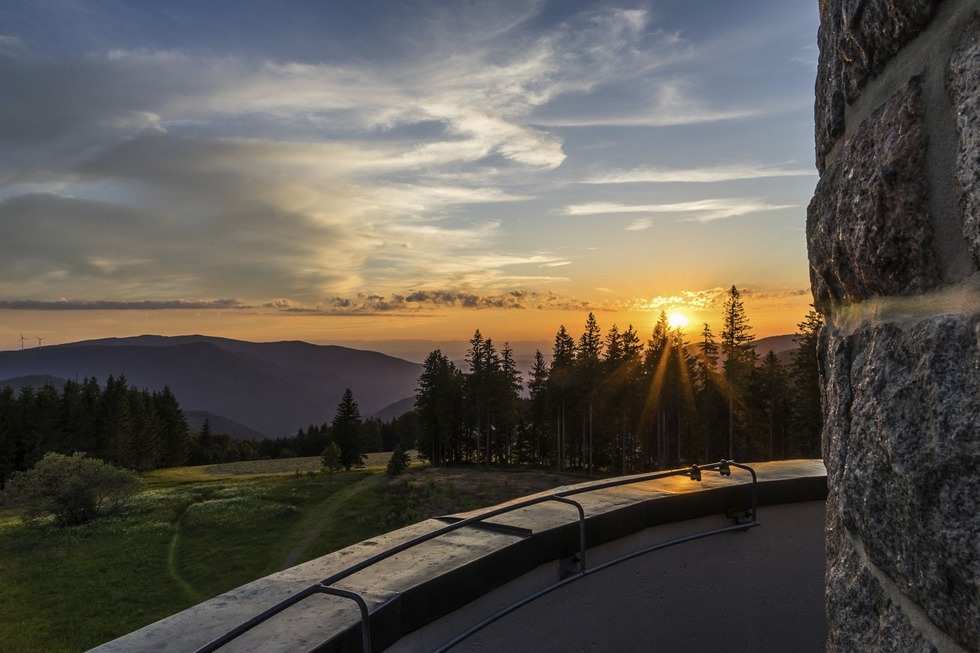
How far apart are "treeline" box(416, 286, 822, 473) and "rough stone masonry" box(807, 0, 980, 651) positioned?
38.7 m

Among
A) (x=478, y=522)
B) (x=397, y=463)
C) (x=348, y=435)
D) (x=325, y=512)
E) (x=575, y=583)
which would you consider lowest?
(x=325, y=512)

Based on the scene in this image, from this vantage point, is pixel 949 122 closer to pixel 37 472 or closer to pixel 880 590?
pixel 880 590

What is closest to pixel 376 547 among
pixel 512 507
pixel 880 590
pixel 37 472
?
pixel 512 507

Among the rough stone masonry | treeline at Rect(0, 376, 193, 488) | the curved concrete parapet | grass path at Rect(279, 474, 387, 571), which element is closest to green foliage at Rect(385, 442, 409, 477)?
grass path at Rect(279, 474, 387, 571)

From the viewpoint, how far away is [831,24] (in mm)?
1503

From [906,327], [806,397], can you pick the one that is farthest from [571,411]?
[906,327]

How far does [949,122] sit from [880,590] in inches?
34.4

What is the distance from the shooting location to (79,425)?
6378cm

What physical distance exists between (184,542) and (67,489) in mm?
11083

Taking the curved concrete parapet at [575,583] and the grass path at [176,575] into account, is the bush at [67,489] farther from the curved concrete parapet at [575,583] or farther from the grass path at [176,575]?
the curved concrete parapet at [575,583]

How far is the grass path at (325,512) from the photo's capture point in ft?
99.0

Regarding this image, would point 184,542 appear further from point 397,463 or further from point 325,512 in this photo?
point 397,463

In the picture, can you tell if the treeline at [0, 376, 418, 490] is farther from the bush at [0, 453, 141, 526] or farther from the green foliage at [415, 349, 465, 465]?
the bush at [0, 453, 141, 526]

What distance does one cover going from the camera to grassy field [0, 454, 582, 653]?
84.5 feet
